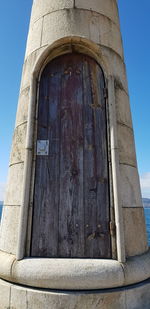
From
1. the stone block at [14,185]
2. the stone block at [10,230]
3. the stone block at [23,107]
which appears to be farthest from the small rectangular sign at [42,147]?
the stone block at [10,230]

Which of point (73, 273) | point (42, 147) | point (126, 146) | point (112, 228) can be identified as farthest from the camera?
point (126, 146)

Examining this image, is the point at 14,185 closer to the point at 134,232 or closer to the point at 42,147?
the point at 42,147

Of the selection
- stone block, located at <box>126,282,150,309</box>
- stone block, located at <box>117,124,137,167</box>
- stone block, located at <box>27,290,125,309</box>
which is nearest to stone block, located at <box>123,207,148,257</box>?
stone block, located at <box>126,282,150,309</box>

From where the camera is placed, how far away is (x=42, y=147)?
3.06 meters

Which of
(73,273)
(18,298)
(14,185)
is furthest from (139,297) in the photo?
(14,185)

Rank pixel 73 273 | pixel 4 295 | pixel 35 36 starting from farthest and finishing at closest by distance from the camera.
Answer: pixel 35 36 < pixel 4 295 < pixel 73 273

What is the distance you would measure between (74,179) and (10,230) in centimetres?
122

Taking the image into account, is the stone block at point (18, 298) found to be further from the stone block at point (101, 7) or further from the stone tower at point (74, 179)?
the stone block at point (101, 7)

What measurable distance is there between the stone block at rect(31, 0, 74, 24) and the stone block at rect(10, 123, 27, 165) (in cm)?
246

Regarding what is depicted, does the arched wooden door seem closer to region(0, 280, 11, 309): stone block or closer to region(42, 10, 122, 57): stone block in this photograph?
region(42, 10, 122, 57): stone block

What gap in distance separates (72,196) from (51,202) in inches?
12.9

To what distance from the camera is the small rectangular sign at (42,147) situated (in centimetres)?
304

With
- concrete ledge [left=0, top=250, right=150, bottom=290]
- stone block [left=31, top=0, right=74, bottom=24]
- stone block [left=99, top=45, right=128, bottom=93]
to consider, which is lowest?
concrete ledge [left=0, top=250, right=150, bottom=290]

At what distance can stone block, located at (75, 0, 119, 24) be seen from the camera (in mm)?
3736
